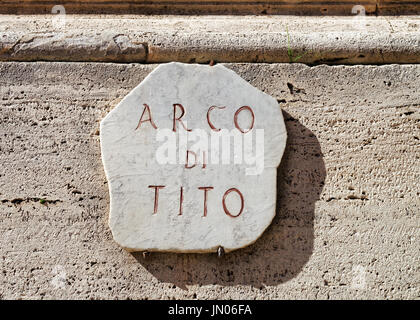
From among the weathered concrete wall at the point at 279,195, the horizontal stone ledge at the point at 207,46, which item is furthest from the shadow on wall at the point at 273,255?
the horizontal stone ledge at the point at 207,46

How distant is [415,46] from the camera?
1752mm

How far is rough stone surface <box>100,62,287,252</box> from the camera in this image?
Answer: 156cm

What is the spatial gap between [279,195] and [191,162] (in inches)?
13.4

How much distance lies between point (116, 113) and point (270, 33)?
0.67 meters

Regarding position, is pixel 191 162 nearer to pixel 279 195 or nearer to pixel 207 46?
pixel 279 195

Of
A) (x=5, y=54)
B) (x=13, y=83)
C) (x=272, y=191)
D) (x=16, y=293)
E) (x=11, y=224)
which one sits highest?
(x=5, y=54)

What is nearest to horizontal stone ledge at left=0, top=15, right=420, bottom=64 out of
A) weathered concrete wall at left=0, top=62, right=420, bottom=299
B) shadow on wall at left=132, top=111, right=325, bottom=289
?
weathered concrete wall at left=0, top=62, right=420, bottom=299

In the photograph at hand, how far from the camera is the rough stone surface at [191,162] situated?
1564 millimetres

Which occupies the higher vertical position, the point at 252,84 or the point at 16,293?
the point at 252,84

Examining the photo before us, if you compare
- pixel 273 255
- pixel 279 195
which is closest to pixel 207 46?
pixel 279 195

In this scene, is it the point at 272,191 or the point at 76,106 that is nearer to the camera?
the point at 272,191

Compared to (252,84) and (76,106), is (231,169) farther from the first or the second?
(76,106)

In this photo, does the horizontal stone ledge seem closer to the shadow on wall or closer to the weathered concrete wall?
the weathered concrete wall

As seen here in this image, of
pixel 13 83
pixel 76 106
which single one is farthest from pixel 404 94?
pixel 13 83
